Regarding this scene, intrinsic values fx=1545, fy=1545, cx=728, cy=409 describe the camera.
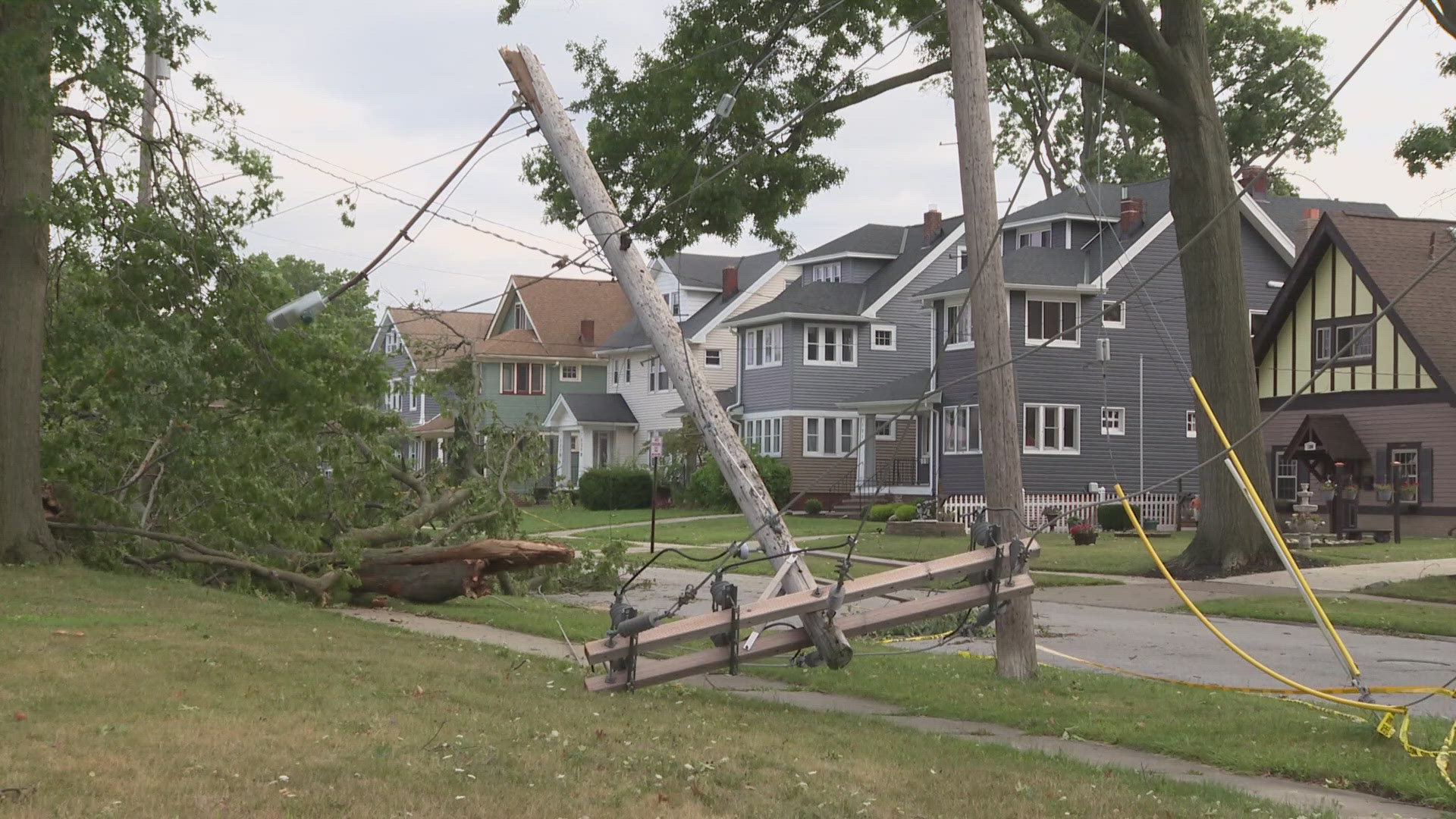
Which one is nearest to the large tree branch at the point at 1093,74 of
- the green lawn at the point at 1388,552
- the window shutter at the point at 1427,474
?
the green lawn at the point at 1388,552

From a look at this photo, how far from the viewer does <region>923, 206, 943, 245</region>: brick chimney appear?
51406 mm

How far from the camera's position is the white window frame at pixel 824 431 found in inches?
1973

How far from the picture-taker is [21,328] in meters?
16.2

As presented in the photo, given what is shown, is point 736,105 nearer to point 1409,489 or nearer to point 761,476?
point 1409,489

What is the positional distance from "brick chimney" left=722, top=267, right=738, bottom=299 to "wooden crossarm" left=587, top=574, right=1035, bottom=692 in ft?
159

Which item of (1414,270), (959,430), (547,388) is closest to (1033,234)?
(959,430)

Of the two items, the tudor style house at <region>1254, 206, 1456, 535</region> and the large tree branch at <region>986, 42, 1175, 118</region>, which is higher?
the large tree branch at <region>986, 42, 1175, 118</region>

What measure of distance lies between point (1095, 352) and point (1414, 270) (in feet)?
31.3

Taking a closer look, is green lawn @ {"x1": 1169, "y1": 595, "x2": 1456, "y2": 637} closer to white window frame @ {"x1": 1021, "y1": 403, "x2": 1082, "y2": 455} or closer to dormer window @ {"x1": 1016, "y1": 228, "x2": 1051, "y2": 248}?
white window frame @ {"x1": 1021, "y1": 403, "x2": 1082, "y2": 455}

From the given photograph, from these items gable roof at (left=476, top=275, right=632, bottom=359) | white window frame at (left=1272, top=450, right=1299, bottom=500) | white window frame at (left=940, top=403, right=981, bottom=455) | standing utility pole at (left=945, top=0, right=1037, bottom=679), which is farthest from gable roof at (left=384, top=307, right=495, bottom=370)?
standing utility pole at (left=945, top=0, right=1037, bottom=679)

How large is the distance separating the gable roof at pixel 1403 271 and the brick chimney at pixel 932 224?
1575 centimetres

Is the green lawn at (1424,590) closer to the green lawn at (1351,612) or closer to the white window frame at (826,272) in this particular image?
the green lawn at (1351,612)

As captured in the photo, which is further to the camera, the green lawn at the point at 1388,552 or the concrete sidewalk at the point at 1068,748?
the green lawn at the point at 1388,552

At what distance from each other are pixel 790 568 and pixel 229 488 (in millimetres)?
8582
